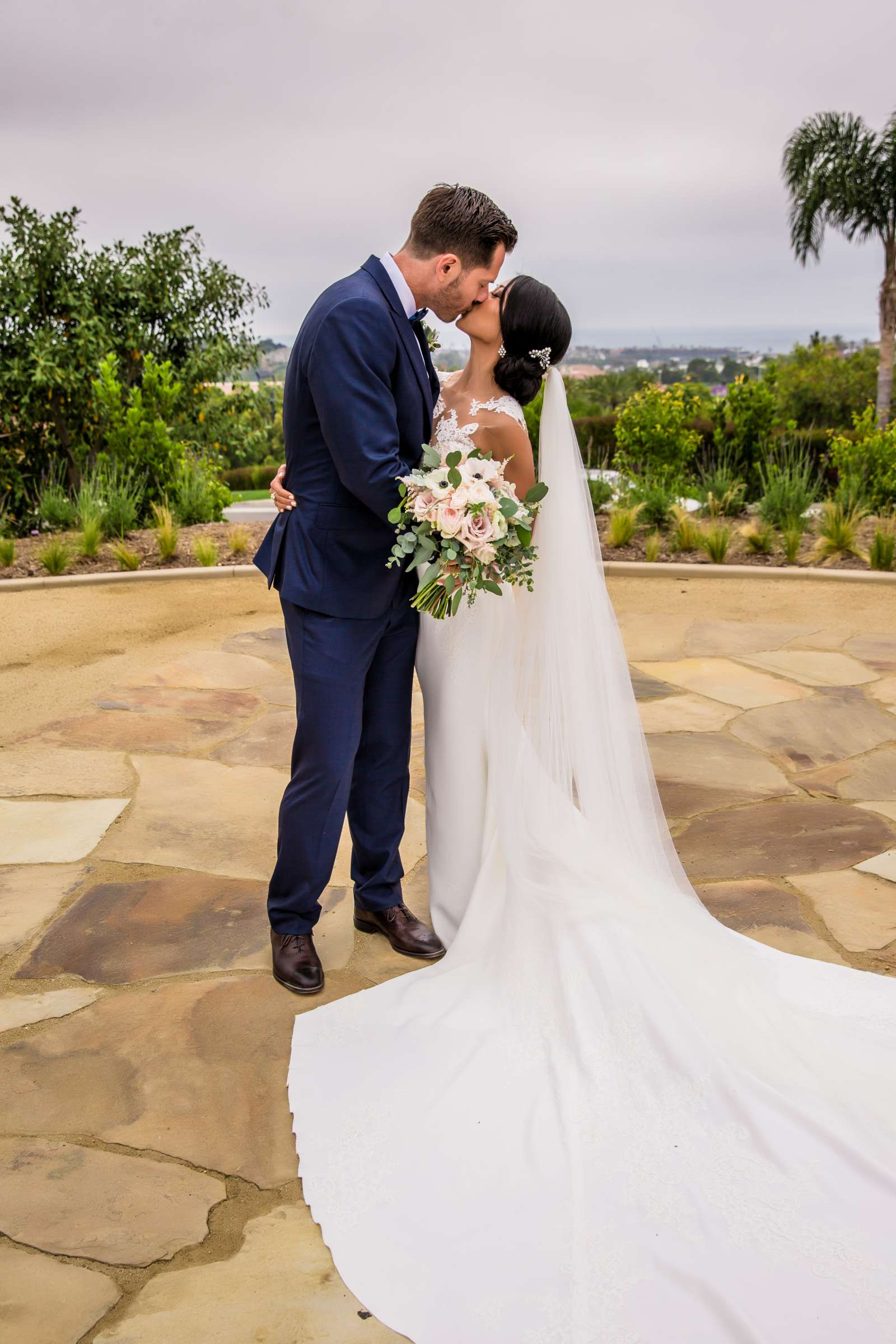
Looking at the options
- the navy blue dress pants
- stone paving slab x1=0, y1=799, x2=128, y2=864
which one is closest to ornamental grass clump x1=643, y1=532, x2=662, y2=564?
stone paving slab x1=0, y1=799, x2=128, y2=864

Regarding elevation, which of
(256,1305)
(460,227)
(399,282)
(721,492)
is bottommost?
(256,1305)

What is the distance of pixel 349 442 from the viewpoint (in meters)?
2.56

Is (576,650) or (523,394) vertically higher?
(523,394)

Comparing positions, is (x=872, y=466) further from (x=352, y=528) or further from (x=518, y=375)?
(x=352, y=528)

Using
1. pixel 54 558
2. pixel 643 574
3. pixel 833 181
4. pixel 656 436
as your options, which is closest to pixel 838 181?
pixel 833 181

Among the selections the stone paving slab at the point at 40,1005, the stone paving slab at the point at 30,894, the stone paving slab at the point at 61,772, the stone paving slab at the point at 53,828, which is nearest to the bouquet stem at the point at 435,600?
the stone paving slab at the point at 40,1005

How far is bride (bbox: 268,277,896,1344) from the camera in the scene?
187 cm

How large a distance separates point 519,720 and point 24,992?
152 cm

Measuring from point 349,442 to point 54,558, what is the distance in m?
5.80

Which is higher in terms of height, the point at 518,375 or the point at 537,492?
the point at 518,375

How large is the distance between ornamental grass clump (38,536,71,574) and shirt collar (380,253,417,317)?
5.70 meters

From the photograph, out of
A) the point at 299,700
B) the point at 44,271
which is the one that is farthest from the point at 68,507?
the point at 299,700

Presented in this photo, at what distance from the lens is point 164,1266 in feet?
6.33

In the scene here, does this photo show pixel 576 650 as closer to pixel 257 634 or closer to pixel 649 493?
pixel 257 634
